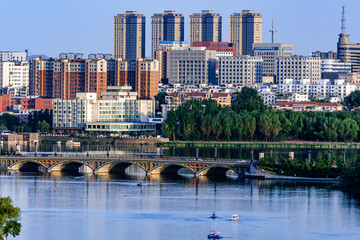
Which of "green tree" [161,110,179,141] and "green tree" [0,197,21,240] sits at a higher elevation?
"green tree" [161,110,179,141]

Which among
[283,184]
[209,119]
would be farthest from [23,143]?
[283,184]

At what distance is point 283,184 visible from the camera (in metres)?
73.0

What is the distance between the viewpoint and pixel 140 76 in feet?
494

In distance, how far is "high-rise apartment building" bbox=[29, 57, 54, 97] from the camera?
518 ft

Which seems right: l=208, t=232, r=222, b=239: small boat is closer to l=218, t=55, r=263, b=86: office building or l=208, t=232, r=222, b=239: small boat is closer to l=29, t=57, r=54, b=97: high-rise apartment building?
l=29, t=57, r=54, b=97: high-rise apartment building

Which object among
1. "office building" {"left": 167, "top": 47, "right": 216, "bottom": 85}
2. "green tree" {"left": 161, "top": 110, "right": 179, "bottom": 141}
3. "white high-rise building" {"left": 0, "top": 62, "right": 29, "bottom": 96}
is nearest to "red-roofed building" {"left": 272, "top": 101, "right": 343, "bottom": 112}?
"green tree" {"left": 161, "top": 110, "right": 179, "bottom": 141}

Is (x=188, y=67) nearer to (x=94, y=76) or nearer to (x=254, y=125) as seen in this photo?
(x=94, y=76)

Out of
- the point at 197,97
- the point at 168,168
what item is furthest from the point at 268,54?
the point at 168,168

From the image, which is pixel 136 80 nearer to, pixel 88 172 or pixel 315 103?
pixel 315 103

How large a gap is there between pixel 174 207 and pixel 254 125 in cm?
5500

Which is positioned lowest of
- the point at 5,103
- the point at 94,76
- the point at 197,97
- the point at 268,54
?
the point at 5,103

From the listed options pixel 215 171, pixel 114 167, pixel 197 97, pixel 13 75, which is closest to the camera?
pixel 215 171

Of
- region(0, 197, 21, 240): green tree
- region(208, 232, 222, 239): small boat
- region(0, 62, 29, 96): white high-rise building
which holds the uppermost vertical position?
region(0, 62, 29, 96): white high-rise building

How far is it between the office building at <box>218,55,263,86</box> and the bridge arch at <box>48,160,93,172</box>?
10189 cm
